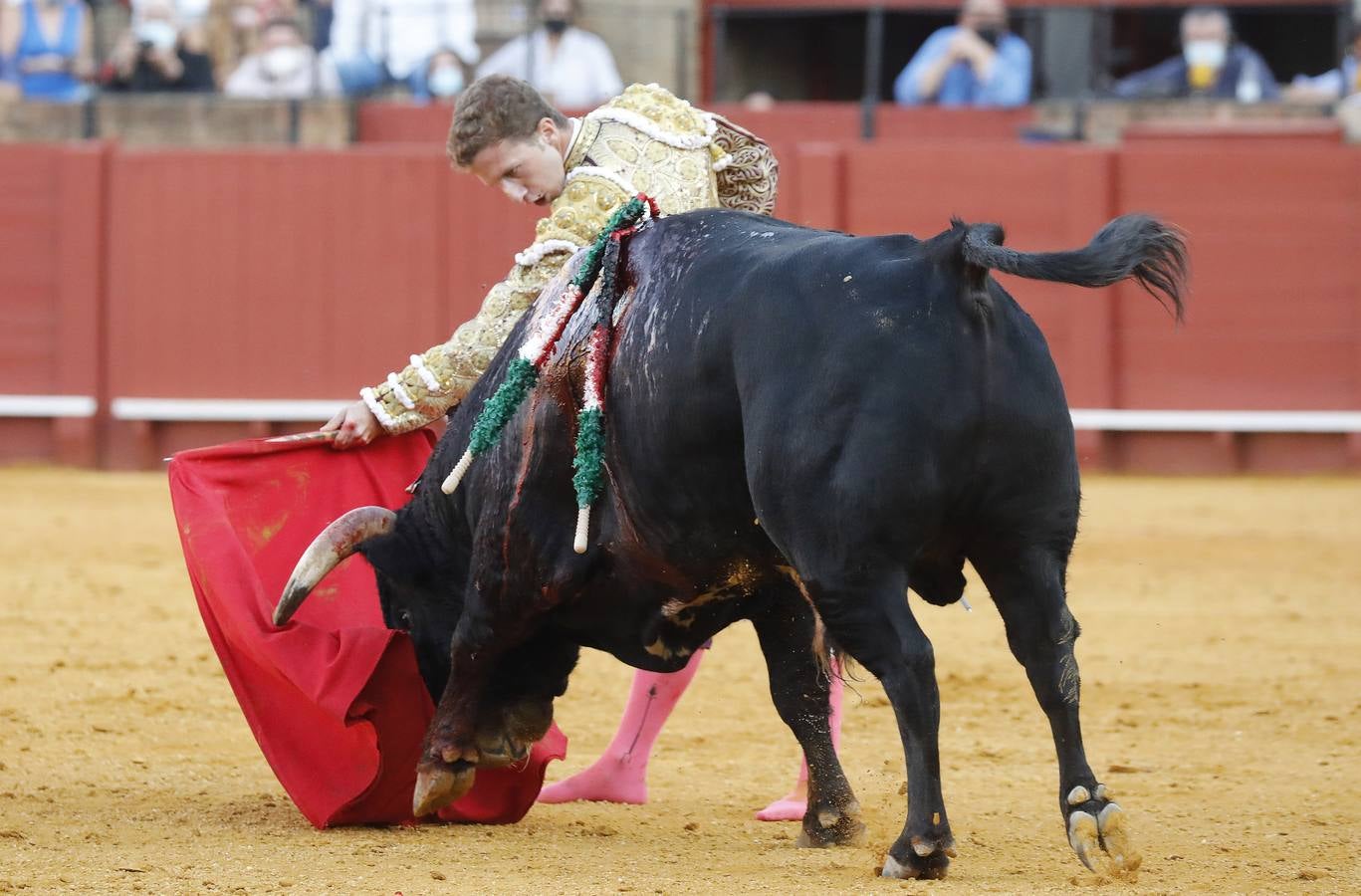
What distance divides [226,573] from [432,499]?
0.38 meters

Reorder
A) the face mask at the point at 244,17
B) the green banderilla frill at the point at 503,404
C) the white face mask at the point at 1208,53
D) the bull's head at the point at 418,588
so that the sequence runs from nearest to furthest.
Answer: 1. the green banderilla frill at the point at 503,404
2. the bull's head at the point at 418,588
3. the white face mask at the point at 1208,53
4. the face mask at the point at 244,17

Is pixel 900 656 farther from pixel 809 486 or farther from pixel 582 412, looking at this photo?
pixel 582 412

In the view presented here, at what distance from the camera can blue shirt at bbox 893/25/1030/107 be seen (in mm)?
10250

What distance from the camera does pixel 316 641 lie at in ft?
11.2

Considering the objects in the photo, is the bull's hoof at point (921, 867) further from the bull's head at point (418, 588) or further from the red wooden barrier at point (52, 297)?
the red wooden barrier at point (52, 297)

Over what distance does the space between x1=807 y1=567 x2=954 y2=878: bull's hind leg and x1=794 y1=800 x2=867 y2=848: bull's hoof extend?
0.54 metres

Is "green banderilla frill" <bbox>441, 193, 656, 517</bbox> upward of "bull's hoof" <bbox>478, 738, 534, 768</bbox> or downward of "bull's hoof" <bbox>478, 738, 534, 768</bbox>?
upward

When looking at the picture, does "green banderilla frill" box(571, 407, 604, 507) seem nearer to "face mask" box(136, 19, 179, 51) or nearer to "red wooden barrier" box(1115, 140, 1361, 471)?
"red wooden barrier" box(1115, 140, 1361, 471)

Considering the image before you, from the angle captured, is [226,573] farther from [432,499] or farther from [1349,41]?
[1349,41]

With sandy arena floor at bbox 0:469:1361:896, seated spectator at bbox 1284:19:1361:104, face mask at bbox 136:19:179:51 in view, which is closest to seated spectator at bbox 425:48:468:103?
face mask at bbox 136:19:179:51

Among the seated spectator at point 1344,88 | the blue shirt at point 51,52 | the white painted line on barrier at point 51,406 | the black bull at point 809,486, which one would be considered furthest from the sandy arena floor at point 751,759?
the blue shirt at point 51,52

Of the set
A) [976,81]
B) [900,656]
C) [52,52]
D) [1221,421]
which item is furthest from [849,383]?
[52,52]

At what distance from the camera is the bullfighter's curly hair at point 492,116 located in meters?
3.24

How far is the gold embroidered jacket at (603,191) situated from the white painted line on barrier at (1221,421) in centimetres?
632
